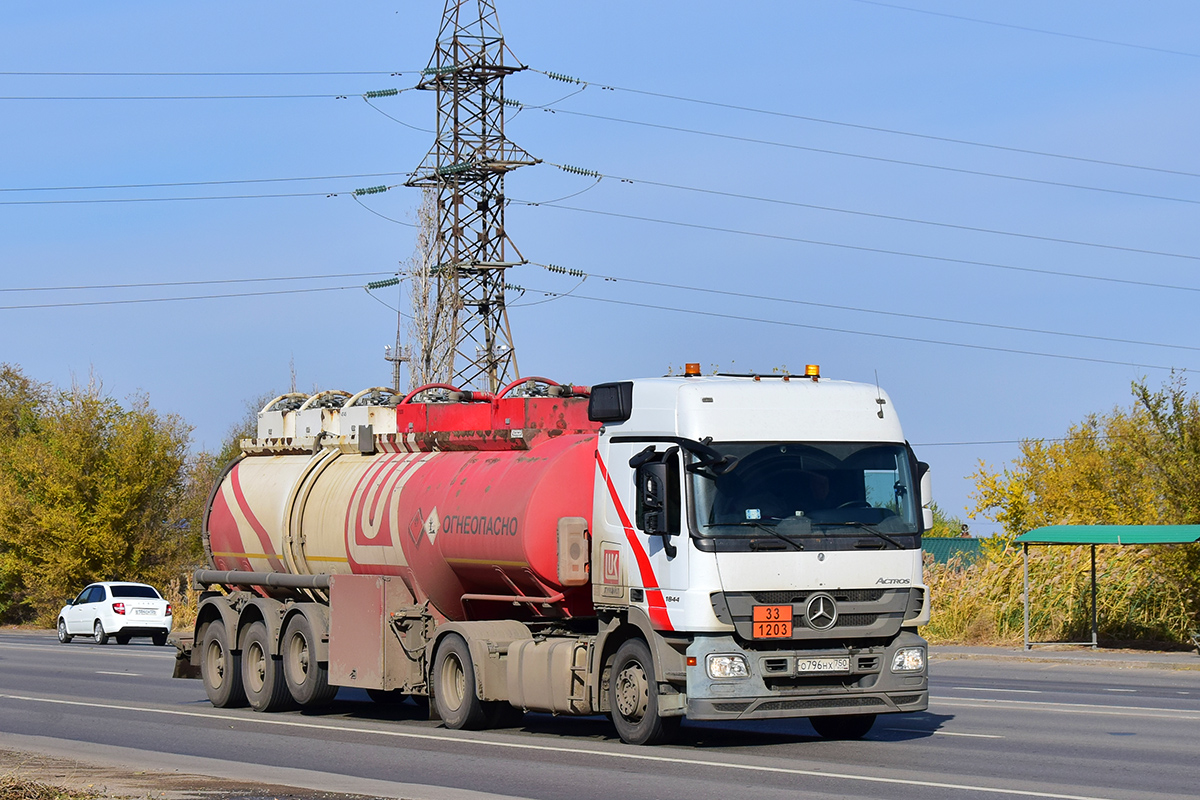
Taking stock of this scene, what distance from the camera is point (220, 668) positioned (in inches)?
805

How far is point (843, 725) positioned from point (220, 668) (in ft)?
30.1

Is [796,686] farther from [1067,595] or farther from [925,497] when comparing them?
[1067,595]

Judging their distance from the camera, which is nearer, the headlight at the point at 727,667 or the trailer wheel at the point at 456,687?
the headlight at the point at 727,667

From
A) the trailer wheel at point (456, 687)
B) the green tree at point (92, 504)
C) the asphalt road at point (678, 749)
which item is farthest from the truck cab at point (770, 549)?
the green tree at point (92, 504)

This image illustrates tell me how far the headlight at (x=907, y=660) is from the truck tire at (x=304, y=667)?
734cm

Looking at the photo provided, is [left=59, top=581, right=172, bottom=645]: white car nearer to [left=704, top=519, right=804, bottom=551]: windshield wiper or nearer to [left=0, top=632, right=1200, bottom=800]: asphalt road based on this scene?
[left=0, top=632, right=1200, bottom=800]: asphalt road

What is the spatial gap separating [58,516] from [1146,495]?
1442 inches

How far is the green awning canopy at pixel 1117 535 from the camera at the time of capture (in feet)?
88.0

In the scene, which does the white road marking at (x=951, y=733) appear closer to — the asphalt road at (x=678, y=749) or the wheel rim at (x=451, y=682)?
the asphalt road at (x=678, y=749)

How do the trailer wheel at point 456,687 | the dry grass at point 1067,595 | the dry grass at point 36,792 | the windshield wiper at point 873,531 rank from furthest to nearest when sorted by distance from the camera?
the dry grass at point 1067,595 → the trailer wheel at point 456,687 → the windshield wiper at point 873,531 → the dry grass at point 36,792

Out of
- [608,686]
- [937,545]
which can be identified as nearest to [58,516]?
[937,545]

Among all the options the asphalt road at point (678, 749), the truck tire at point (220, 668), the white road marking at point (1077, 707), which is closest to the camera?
the asphalt road at point (678, 749)

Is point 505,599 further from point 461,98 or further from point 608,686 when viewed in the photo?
point 461,98

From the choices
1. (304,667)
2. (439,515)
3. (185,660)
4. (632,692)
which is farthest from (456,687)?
(185,660)
